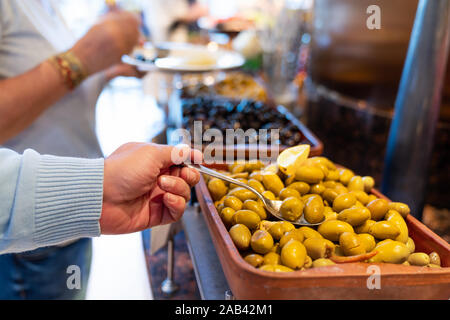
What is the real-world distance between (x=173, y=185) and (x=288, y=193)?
0.65ft

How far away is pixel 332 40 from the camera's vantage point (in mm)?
1737

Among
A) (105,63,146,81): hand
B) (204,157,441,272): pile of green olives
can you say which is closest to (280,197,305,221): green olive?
(204,157,441,272): pile of green olives

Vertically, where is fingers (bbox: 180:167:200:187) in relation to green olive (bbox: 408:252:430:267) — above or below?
above

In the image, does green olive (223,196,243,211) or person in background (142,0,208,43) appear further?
person in background (142,0,208,43)

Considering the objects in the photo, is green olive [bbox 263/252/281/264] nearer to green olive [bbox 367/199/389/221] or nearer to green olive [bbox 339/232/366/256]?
green olive [bbox 339/232/366/256]

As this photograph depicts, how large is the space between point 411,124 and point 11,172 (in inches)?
34.8

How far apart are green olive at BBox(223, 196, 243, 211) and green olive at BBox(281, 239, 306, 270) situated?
12 centimetres

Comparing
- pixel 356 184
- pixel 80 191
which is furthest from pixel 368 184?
pixel 80 191

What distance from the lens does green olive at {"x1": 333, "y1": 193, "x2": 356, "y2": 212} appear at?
619mm

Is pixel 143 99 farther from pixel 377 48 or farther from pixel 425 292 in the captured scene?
pixel 425 292

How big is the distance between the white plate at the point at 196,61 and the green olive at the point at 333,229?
896mm

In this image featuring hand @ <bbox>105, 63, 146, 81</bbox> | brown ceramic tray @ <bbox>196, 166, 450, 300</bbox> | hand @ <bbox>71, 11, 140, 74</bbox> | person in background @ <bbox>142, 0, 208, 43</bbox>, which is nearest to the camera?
brown ceramic tray @ <bbox>196, 166, 450, 300</bbox>

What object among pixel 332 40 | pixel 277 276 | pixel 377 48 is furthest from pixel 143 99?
pixel 277 276

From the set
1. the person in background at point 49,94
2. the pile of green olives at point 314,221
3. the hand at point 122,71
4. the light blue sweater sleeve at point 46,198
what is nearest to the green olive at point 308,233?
the pile of green olives at point 314,221
